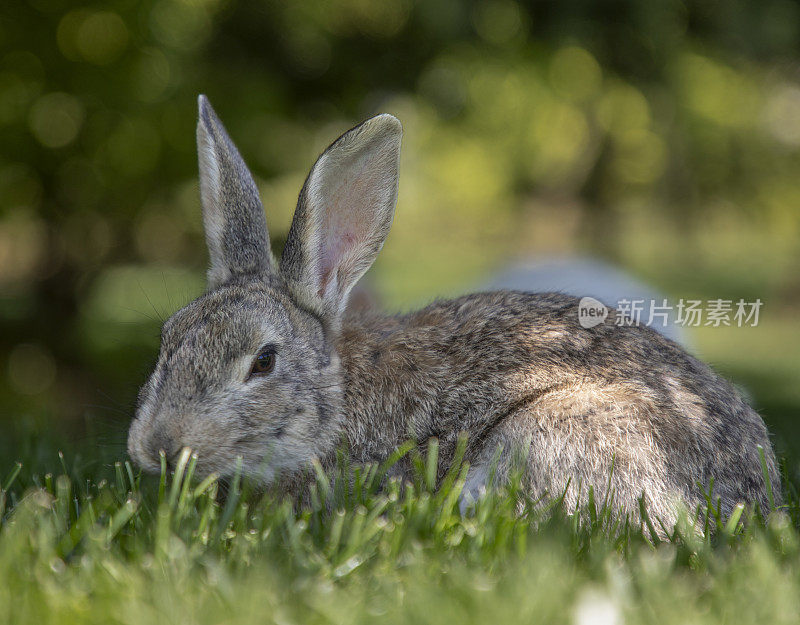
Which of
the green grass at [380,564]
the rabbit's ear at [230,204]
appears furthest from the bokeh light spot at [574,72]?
the green grass at [380,564]

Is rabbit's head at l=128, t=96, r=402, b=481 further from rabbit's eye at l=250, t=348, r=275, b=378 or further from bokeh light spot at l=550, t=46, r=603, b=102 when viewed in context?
bokeh light spot at l=550, t=46, r=603, b=102

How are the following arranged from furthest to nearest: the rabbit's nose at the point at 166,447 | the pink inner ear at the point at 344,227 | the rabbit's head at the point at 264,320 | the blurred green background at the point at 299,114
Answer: the blurred green background at the point at 299,114, the pink inner ear at the point at 344,227, the rabbit's head at the point at 264,320, the rabbit's nose at the point at 166,447

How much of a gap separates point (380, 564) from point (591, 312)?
6.59ft

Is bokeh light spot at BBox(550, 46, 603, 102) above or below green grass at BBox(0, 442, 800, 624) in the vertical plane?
above

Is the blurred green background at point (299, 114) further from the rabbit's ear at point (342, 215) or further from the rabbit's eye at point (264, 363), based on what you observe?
the rabbit's eye at point (264, 363)

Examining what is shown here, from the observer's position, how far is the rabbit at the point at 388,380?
3.41m

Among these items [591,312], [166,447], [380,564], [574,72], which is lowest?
[166,447]

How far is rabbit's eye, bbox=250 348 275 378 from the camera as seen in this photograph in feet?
12.2

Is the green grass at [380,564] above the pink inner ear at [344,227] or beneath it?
beneath

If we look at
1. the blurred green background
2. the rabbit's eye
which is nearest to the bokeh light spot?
the blurred green background

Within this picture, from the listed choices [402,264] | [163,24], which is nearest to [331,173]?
[163,24]

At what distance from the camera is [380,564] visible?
252cm

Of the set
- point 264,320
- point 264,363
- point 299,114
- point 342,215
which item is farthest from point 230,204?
point 299,114

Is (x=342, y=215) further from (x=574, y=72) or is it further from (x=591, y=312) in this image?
(x=574, y=72)
